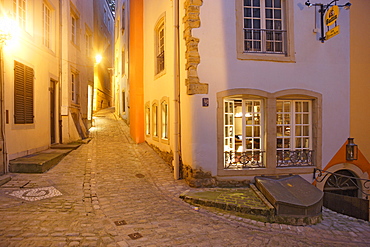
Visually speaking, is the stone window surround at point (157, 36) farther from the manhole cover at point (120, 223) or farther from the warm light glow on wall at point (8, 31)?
the manhole cover at point (120, 223)

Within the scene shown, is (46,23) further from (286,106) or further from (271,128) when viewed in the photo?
(286,106)

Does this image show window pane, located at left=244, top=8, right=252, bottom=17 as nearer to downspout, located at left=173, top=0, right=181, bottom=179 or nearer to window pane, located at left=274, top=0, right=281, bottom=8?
window pane, located at left=274, top=0, right=281, bottom=8

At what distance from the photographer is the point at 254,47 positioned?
7.57 meters

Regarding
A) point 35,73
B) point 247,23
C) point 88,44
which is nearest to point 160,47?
point 247,23

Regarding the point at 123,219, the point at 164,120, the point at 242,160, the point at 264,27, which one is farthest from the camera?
the point at 164,120

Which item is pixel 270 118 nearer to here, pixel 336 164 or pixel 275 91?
pixel 275 91

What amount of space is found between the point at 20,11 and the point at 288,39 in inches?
305

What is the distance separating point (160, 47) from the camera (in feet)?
33.6

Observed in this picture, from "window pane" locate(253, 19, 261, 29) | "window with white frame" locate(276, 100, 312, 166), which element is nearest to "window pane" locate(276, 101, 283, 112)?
"window with white frame" locate(276, 100, 312, 166)

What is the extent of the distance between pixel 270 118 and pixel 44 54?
7870mm

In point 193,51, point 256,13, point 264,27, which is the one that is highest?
point 256,13

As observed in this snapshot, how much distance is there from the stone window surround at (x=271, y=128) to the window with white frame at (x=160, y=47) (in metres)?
3.58

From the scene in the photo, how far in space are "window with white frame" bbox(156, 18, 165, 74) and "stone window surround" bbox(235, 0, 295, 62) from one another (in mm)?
3261

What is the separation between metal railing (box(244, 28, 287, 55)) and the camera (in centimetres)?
751
